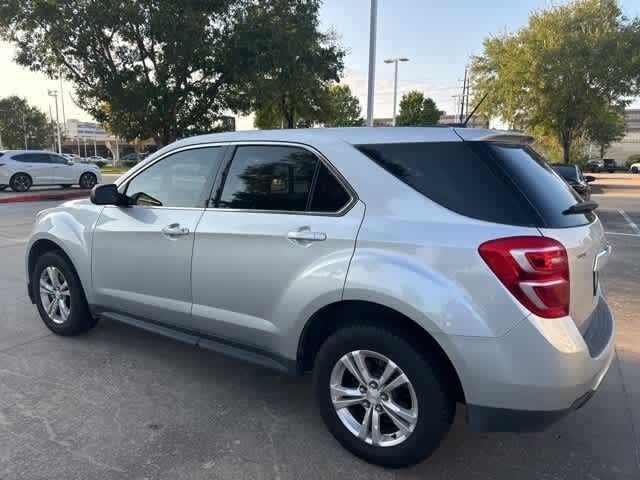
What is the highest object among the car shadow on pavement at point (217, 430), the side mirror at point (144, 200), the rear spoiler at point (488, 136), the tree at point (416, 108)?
the tree at point (416, 108)

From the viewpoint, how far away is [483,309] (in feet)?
7.05

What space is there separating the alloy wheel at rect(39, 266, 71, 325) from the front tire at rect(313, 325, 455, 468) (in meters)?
2.62

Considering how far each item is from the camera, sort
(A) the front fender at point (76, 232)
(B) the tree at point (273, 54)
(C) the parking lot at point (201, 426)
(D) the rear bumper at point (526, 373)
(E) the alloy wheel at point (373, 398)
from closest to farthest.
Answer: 1. (D) the rear bumper at point (526, 373)
2. (E) the alloy wheel at point (373, 398)
3. (C) the parking lot at point (201, 426)
4. (A) the front fender at point (76, 232)
5. (B) the tree at point (273, 54)

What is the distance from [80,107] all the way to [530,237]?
21.3m

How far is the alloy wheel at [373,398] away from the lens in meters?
2.44

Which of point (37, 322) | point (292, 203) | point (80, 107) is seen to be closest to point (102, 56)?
point (80, 107)

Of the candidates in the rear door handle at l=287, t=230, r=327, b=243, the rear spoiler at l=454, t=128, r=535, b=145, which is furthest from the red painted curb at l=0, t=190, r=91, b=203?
the rear spoiler at l=454, t=128, r=535, b=145

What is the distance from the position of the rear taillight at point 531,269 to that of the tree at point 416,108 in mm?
51719

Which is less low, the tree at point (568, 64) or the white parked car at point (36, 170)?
the tree at point (568, 64)

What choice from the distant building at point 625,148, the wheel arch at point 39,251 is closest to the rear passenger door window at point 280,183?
the wheel arch at point 39,251

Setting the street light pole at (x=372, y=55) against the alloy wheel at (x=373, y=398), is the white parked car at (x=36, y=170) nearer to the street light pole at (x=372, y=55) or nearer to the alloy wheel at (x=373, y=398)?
the street light pole at (x=372, y=55)

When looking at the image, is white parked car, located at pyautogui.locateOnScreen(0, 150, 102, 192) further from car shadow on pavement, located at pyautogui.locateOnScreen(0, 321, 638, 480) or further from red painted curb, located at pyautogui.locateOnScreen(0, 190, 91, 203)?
car shadow on pavement, located at pyautogui.locateOnScreen(0, 321, 638, 480)

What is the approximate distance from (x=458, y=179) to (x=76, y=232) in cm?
308

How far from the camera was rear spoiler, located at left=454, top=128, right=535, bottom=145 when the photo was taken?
97.3 inches
